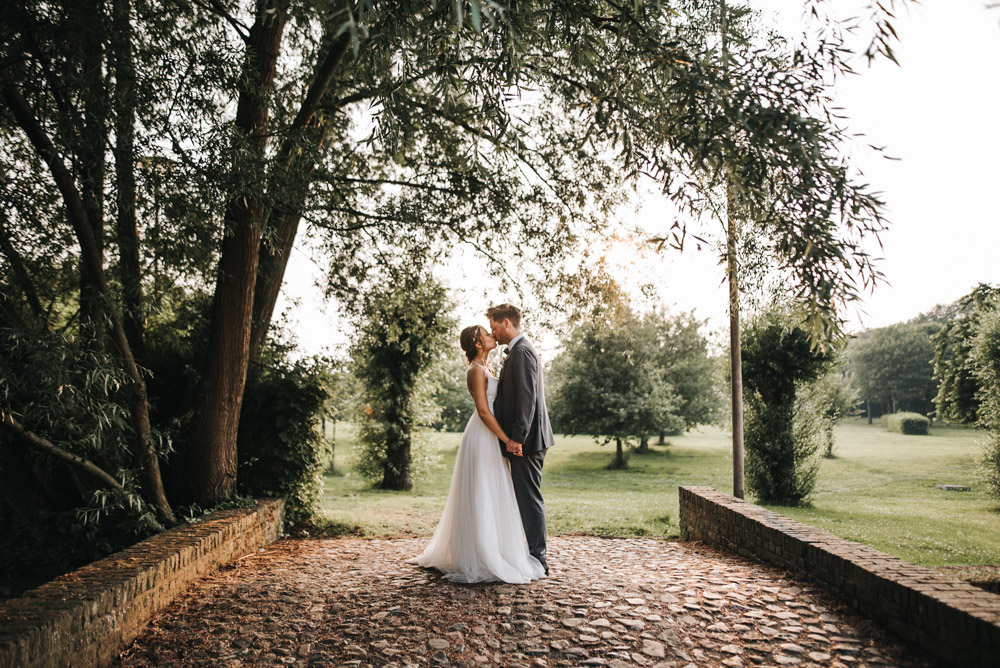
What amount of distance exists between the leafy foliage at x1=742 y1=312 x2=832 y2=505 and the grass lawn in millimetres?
812

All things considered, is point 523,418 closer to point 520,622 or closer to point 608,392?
point 520,622

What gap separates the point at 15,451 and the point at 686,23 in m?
9.01

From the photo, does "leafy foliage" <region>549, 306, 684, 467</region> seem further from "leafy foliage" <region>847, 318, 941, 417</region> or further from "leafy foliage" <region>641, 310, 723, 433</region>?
"leafy foliage" <region>847, 318, 941, 417</region>

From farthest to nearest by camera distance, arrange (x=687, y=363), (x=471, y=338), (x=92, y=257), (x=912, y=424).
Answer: (x=912, y=424) < (x=687, y=363) < (x=92, y=257) < (x=471, y=338)

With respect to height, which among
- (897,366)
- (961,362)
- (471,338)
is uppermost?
(897,366)

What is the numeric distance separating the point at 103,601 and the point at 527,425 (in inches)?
122

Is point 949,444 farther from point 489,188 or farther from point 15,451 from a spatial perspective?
point 15,451

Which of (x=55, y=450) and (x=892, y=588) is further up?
(x=55, y=450)

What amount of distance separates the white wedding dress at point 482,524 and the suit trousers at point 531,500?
0.24 ft

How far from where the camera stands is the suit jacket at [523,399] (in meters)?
5.07

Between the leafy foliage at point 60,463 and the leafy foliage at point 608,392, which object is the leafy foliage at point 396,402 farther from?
the leafy foliage at point 608,392

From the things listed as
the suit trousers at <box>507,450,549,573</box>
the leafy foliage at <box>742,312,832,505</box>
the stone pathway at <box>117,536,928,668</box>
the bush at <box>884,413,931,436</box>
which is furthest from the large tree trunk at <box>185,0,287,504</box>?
the bush at <box>884,413,931,436</box>

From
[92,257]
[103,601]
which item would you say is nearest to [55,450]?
[92,257]

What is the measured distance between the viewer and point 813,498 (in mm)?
15852
